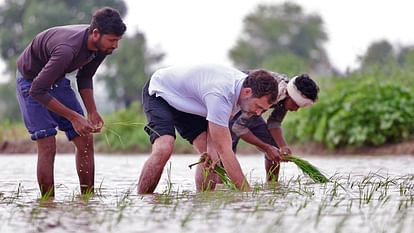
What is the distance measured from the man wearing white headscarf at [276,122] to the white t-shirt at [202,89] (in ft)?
1.99

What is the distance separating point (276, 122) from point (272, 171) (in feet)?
1.74

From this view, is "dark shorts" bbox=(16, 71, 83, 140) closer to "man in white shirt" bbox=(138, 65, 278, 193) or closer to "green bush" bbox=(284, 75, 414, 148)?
"man in white shirt" bbox=(138, 65, 278, 193)

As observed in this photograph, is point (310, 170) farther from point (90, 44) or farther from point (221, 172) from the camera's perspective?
point (90, 44)

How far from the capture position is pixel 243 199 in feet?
22.6

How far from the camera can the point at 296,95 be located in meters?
8.45

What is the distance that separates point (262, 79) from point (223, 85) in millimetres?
328

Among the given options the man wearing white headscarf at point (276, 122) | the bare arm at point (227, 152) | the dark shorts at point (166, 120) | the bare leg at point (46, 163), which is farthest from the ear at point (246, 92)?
the bare leg at point (46, 163)

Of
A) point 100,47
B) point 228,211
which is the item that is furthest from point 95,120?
point 228,211

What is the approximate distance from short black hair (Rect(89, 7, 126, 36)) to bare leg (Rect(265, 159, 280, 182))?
2.20 m

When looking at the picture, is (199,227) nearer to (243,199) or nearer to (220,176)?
(243,199)

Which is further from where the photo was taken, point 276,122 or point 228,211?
point 276,122

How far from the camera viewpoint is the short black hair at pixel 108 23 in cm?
751

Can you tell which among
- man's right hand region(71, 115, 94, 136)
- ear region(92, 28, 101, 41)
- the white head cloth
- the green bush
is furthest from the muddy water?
the green bush

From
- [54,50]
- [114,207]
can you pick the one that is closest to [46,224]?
[114,207]
